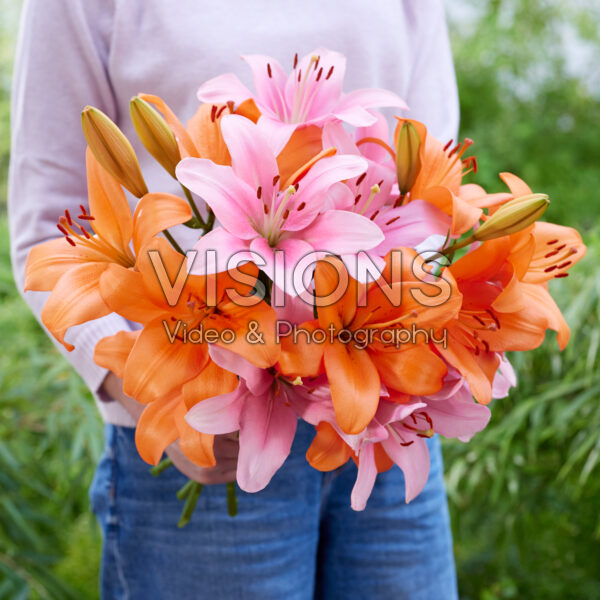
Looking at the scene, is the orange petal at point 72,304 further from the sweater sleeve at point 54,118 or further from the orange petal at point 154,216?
the sweater sleeve at point 54,118

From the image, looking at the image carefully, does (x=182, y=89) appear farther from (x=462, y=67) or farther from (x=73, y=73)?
(x=462, y=67)

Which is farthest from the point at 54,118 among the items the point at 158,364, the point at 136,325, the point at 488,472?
the point at 488,472

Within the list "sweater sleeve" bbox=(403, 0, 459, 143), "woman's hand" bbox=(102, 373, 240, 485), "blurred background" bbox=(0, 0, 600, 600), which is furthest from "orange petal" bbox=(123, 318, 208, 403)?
"blurred background" bbox=(0, 0, 600, 600)

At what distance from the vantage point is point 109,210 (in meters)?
0.43

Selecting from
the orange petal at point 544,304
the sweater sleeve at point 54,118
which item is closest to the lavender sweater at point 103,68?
the sweater sleeve at point 54,118

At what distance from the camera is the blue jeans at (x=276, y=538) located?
62cm

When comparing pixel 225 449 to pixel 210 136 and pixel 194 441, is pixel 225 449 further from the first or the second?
pixel 210 136

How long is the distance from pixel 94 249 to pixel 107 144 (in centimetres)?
7

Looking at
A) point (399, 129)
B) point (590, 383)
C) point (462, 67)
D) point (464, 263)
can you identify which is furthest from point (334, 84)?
point (462, 67)

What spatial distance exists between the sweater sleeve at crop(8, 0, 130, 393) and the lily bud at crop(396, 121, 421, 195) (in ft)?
0.98

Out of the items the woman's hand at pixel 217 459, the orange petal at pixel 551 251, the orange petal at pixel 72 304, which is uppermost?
the orange petal at pixel 72 304

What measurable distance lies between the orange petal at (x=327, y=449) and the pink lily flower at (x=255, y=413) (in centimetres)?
2

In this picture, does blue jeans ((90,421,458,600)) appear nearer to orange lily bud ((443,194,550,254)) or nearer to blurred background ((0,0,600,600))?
orange lily bud ((443,194,550,254))

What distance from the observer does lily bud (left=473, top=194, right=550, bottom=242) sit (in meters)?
0.41
